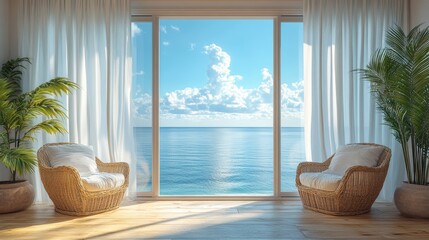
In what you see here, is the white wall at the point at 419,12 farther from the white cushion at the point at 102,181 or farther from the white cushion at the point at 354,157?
the white cushion at the point at 102,181

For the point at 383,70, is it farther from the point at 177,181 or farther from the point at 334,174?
the point at 177,181

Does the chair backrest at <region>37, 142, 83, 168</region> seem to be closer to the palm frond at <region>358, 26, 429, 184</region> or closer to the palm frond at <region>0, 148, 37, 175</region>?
the palm frond at <region>0, 148, 37, 175</region>

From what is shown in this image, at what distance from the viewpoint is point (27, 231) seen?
2.97 meters

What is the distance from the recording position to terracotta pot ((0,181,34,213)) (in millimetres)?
3453

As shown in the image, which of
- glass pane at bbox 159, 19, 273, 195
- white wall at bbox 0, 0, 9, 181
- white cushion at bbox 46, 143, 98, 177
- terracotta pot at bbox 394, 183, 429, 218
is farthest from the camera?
glass pane at bbox 159, 19, 273, 195

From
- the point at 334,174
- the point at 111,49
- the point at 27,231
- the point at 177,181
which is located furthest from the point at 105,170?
the point at 177,181

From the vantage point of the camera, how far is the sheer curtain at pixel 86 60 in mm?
4109

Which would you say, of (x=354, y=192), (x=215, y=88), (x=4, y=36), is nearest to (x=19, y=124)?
(x=4, y=36)

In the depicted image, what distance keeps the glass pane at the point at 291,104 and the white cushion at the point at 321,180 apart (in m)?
0.61

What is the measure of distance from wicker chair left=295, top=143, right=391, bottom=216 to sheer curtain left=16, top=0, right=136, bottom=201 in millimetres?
2346

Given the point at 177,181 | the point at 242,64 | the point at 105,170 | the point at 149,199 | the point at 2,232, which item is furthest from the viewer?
the point at 242,64

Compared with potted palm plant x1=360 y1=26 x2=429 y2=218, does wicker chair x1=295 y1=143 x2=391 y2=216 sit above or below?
below

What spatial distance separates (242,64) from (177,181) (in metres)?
4.39

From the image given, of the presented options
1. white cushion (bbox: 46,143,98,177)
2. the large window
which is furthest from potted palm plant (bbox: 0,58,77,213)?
the large window
